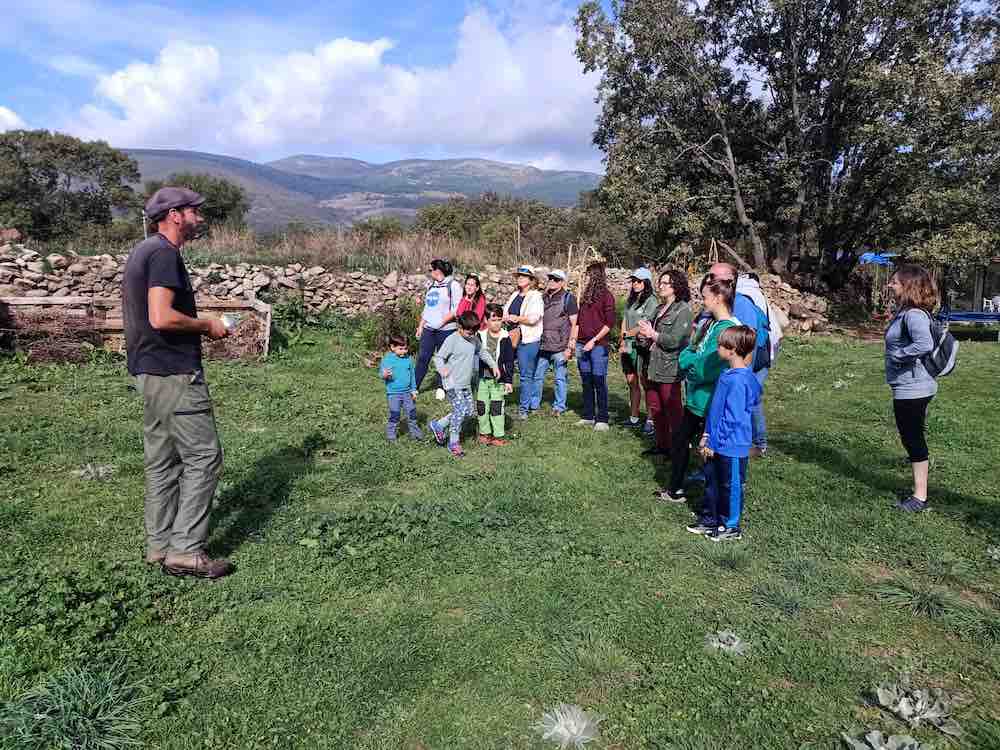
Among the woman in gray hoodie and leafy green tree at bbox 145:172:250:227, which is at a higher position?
leafy green tree at bbox 145:172:250:227

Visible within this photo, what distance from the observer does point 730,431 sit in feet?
13.7

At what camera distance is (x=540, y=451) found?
640 centimetres

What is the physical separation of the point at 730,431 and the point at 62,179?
5404cm

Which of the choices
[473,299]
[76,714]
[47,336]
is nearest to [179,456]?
[76,714]

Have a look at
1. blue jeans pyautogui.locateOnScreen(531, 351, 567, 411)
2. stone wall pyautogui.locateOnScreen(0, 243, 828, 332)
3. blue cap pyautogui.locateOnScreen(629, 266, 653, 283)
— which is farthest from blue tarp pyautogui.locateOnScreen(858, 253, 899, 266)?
blue cap pyautogui.locateOnScreen(629, 266, 653, 283)

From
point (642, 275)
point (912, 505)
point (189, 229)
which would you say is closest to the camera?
point (189, 229)

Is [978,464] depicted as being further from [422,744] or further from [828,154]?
[828,154]

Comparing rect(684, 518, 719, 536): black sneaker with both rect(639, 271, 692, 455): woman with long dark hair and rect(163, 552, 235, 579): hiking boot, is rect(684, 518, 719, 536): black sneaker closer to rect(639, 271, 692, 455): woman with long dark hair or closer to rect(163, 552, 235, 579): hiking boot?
rect(639, 271, 692, 455): woman with long dark hair

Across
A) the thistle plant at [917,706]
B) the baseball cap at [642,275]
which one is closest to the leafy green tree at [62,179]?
the baseball cap at [642,275]

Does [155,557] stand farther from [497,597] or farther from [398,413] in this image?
[398,413]

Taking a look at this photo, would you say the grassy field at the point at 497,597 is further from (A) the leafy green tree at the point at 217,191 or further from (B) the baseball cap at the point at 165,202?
(A) the leafy green tree at the point at 217,191

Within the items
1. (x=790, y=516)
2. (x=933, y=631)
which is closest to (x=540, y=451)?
(x=790, y=516)

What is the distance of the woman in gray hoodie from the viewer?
457 cm

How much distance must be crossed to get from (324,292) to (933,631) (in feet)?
44.0
